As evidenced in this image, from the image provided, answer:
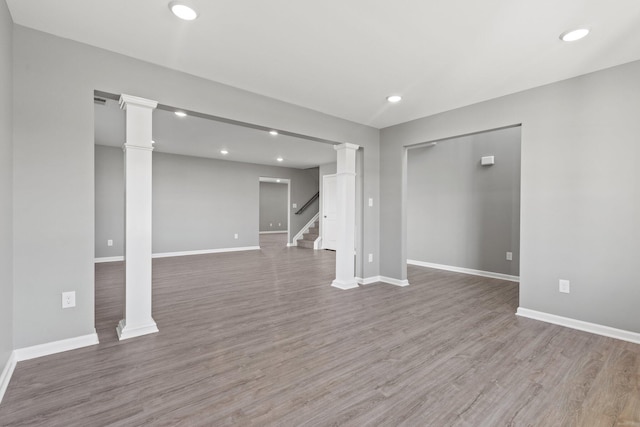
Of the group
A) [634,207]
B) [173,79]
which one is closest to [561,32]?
[634,207]

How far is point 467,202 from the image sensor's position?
5543 mm

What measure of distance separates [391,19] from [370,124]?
2.59m

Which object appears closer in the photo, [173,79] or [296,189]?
[173,79]

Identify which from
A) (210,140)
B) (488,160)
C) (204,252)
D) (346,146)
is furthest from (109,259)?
(488,160)

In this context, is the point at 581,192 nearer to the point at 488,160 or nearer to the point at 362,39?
the point at 488,160

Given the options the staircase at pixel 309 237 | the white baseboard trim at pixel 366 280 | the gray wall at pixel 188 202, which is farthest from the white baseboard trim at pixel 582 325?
the gray wall at pixel 188 202

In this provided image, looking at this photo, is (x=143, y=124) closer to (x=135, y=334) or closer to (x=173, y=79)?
(x=173, y=79)

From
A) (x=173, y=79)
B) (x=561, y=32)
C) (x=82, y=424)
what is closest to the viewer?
(x=82, y=424)

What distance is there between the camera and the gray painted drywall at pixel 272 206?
1387 cm

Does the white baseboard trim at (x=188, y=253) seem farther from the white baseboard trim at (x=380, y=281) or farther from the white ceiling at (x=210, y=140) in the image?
the white baseboard trim at (x=380, y=281)

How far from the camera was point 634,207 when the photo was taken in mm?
2734

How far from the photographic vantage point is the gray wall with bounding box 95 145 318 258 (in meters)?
6.48

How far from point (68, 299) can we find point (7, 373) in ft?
1.90

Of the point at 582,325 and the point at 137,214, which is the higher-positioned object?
the point at 137,214
